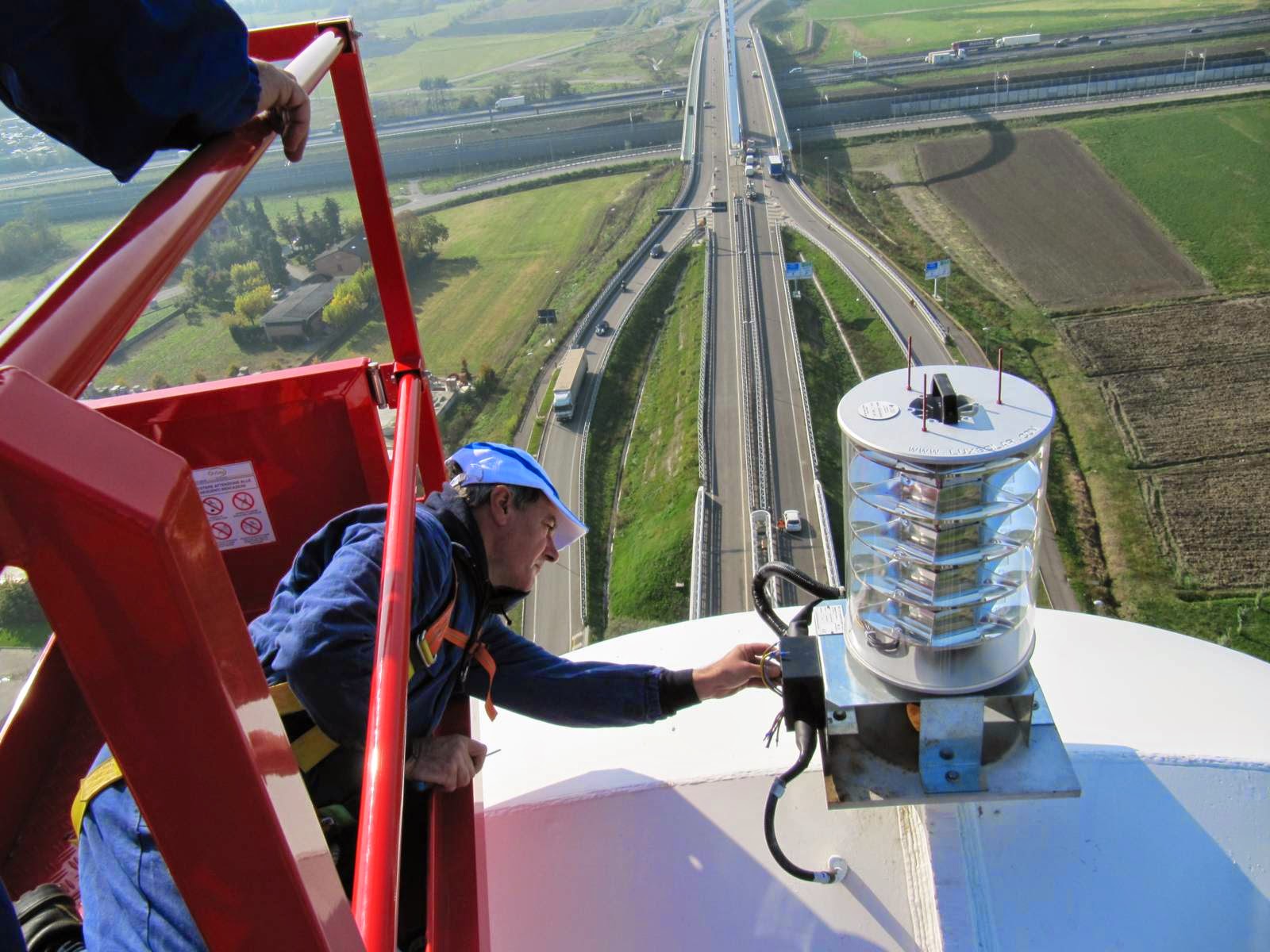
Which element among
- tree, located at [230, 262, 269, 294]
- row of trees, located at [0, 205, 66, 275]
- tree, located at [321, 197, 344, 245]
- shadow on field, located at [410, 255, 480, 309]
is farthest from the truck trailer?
row of trees, located at [0, 205, 66, 275]

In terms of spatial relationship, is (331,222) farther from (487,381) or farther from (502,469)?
(502,469)

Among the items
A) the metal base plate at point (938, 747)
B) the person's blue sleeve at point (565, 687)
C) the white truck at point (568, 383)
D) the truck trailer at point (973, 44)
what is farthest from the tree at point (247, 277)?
the truck trailer at point (973, 44)

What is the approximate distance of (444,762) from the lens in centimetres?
270

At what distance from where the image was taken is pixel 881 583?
268 cm

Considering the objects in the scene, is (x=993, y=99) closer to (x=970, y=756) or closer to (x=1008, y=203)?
(x=1008, y=203)

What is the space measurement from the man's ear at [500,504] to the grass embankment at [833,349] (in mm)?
14570

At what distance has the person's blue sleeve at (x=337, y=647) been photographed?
215 cm

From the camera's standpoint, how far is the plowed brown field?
52.0 feet

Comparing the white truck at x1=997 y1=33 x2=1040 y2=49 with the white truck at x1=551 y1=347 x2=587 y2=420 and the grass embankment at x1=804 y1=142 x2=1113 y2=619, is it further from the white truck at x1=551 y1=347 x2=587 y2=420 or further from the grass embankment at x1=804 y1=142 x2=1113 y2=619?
the white truck at x1=551 y1=347 x2=587 y2=420

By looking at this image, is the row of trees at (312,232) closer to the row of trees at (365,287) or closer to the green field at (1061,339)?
the row of trees at (365,287)

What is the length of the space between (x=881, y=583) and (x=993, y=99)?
47.3 m

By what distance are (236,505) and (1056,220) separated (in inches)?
1278

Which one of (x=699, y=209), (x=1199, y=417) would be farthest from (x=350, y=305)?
(x=1199, y=417)

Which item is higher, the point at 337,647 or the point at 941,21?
the point at 337,647
